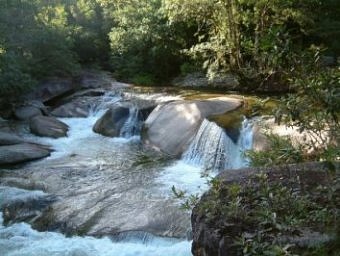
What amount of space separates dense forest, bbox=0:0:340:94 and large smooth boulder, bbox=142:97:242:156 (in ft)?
3.85

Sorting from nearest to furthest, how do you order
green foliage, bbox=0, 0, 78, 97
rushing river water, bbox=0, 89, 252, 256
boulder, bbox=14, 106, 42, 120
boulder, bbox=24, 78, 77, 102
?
rushing river water, bbox=0, 89, 252, 256 → green foliage, bbox=0, 0, 78, 97 → boulder, bbox=14, 106, 42, 120 → boulder, bbox=24, 78, 77, 102

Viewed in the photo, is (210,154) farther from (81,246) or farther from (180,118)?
(81,246)

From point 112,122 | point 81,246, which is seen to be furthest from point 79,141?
point 81,246

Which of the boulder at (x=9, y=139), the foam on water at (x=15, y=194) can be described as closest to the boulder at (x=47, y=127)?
Answer: the boulder at (x=9, y=139)

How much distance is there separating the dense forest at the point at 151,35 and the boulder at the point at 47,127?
146cm

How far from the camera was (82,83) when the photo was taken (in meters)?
17.8

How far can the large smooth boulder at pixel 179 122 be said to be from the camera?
34.3ft

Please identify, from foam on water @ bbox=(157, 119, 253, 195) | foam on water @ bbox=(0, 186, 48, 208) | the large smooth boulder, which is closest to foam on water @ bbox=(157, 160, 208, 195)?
foam on water @ bbox=(157, 119, 253, 195)

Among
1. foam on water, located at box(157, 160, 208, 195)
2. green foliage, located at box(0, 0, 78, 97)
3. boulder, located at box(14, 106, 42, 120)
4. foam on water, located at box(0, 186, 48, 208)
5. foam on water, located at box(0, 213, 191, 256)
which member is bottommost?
foam on water, located at box(0, 213, 191, 256)

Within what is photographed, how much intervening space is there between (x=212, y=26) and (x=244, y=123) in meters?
5.35

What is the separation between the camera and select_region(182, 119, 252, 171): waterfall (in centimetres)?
940

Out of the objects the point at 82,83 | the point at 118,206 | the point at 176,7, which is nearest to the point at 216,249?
the point at 118,206

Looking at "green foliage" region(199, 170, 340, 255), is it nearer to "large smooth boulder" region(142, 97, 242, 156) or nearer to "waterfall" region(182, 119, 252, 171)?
"waterfall" region(182, 119, 252, 171)

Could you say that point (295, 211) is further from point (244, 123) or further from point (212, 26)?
point (212, 26)
